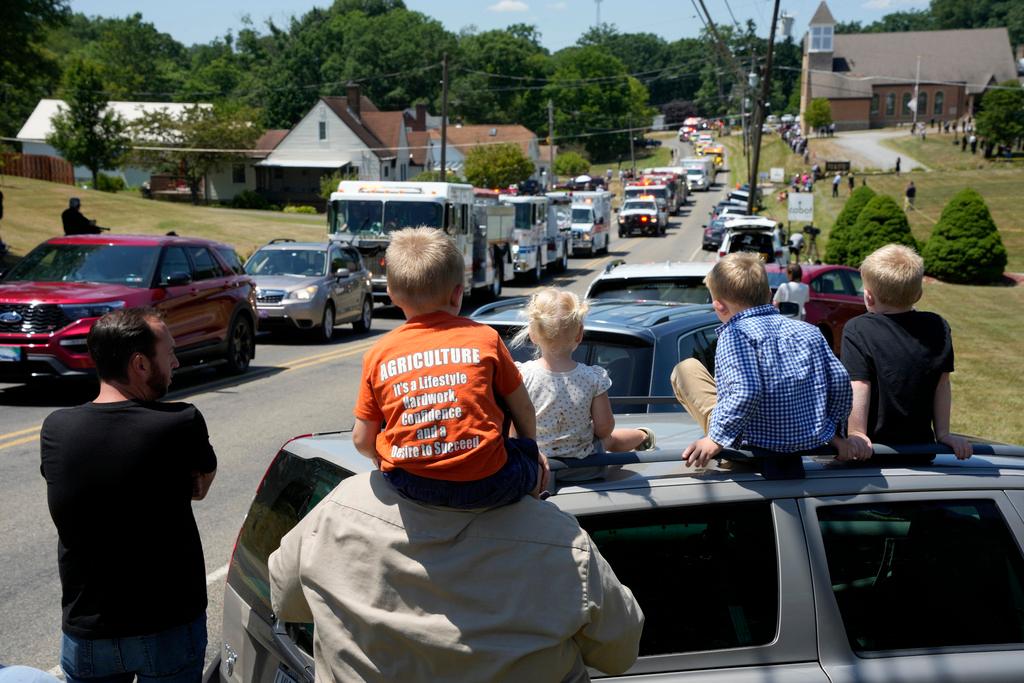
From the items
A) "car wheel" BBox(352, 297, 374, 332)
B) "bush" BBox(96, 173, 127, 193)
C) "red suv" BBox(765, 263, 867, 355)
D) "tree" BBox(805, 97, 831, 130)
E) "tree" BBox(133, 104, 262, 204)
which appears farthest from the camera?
"tree" BBox(805, 97, 831, 130)

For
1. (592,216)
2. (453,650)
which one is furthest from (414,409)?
(592,216)

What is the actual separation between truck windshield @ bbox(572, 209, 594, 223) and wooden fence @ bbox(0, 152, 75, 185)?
3788cm

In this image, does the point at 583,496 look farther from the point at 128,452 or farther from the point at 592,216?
the point at 592,216

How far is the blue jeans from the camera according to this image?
325 cm

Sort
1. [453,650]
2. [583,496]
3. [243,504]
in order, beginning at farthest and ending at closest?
[243,504] → [583,496] → [453,650]

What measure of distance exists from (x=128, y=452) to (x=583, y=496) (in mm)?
1416

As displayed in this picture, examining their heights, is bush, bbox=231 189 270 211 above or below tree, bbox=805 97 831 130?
below

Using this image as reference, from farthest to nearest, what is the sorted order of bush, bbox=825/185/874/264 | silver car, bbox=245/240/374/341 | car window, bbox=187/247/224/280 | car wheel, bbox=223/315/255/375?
bush, bbox=825/185/874/264
silver car, bbox=245/240/374/341
car wheel, bbox=223/315/255/375
car window, bbox=187/247/224/280

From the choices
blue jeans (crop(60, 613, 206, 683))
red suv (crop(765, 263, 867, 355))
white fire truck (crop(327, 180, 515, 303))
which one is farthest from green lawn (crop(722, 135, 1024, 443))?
white fire truck (crop(327, 180, 515, 303))

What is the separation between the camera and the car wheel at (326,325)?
20172 millimetres

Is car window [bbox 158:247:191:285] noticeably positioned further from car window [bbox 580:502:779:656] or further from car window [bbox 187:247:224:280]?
car window [bbox 580:502:779:656]

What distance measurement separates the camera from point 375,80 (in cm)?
12644

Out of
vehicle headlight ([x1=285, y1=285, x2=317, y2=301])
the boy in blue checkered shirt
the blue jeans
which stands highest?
the boy in blue checkered shirt

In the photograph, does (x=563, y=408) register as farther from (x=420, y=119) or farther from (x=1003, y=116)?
(x=420, y=119)
